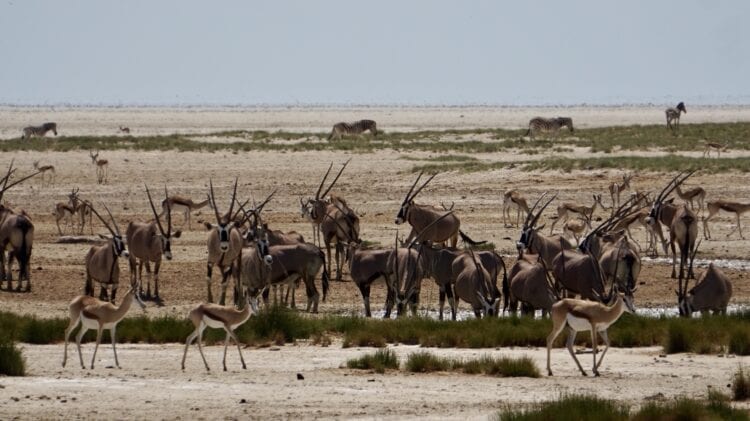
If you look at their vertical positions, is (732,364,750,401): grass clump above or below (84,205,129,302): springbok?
above

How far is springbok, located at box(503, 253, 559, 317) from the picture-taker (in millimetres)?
17109

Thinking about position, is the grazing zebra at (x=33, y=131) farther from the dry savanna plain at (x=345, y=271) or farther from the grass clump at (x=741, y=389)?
the grass clump at (x=741, y=389)

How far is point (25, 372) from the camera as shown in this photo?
42.1 ft

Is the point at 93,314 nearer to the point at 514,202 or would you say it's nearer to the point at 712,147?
the point at 514,202

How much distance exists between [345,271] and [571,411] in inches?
538

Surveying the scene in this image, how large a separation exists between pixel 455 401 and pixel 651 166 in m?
27.4

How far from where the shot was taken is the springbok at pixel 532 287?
674 inches

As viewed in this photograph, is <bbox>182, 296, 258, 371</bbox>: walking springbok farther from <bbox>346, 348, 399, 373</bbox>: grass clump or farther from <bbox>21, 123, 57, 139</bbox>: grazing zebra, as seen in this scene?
<bbox>21, 123, 57, 139</bbox>: grazing zebra

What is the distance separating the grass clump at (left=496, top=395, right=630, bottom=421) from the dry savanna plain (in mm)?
583

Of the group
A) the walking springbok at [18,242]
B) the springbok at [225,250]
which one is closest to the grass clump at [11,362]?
the springbok at [225,250]

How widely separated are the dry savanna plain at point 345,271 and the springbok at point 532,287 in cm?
206

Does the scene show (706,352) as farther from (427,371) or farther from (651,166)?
(651,166)

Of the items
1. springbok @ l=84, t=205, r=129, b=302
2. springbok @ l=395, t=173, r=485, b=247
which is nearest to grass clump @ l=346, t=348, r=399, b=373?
springbok @ l=84, t=205, r=129, b=302

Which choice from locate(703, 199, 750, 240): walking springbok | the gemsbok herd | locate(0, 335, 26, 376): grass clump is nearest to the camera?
Result: locate(0, 335, 26, 376): grass clump
